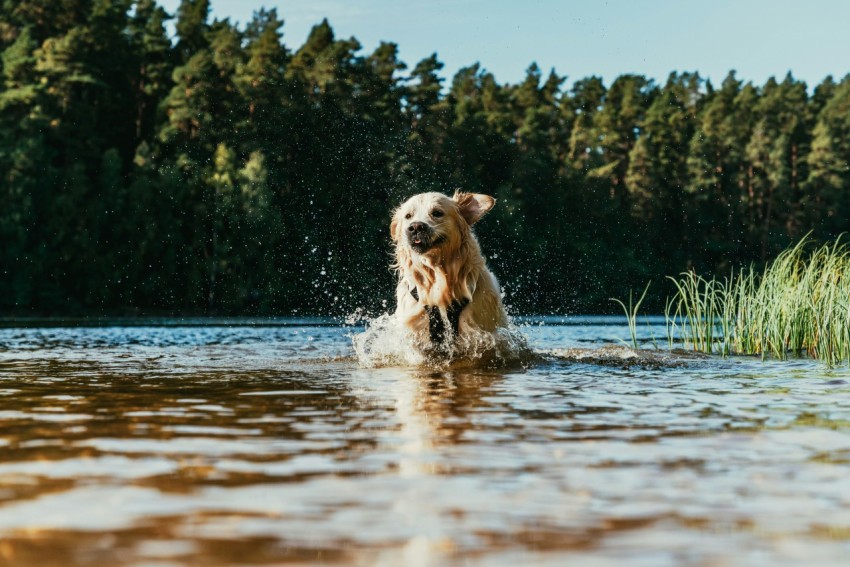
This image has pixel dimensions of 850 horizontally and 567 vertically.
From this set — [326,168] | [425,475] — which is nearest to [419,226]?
[425,475]

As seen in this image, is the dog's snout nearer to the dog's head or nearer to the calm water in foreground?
the dog's head

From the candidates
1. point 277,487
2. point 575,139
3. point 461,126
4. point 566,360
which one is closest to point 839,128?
point 575,139

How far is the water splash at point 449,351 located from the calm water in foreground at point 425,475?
199 cm

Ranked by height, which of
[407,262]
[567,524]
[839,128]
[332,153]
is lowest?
[567,524]

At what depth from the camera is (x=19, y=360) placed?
426 inches

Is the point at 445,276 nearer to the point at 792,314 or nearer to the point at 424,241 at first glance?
the point at 424,241

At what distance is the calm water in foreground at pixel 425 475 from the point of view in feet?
9.10

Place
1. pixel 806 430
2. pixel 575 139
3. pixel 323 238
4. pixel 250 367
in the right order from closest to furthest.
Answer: pixel 806 430
pixel 250 367
pixel 323 238
pixel 575 139

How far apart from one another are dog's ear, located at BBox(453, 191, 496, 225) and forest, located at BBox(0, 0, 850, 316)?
38194 millimetres

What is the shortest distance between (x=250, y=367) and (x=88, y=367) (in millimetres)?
1549

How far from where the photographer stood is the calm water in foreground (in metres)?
2.77

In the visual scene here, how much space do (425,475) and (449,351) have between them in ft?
18.7

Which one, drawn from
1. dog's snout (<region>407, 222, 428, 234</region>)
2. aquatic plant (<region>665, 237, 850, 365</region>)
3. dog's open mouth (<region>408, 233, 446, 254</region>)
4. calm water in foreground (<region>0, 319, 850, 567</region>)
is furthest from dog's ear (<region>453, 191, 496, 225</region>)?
calm water in foreground (<region>0, 319, 850, 567</region>)

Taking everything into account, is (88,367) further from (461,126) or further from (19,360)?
(461,126)
